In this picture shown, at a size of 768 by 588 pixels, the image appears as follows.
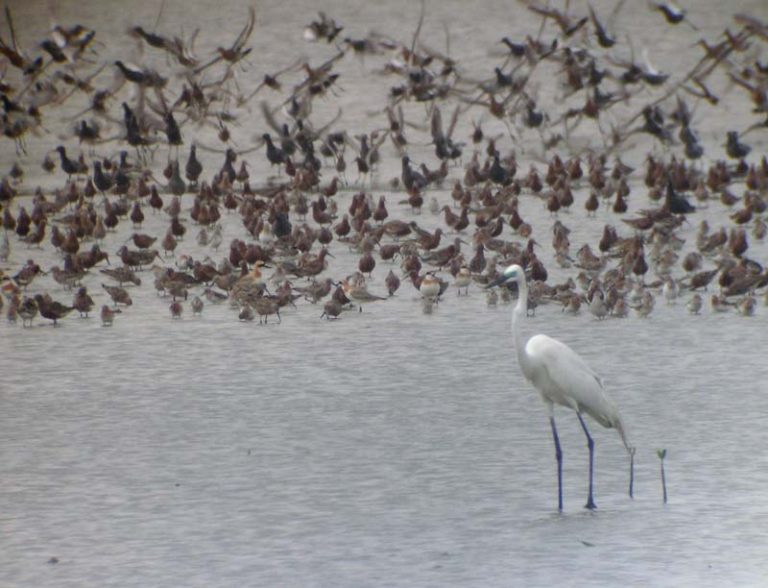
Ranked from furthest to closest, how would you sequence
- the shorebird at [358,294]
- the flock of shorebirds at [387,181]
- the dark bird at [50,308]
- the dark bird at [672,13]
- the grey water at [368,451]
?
the dark bird at [672,13]
the flock of shorebirds at [387,181]
the shorebird at [358,294]
the dark bird at [50,308]
the grey water at [368,451]

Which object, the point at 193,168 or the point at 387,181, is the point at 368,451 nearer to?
the point at 193,168

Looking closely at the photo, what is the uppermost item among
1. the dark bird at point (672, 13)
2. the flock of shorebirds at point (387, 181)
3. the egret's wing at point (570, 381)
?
the dark bird at point (672, 13)

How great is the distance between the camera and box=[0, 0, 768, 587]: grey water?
8.29 m

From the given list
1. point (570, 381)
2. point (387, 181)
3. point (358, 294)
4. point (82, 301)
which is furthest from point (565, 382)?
point (387, 181)

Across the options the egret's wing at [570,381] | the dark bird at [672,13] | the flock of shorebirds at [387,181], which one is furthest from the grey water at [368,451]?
the dark bird at [672,13]

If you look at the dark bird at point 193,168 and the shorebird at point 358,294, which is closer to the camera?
the shorebird at point 358,294

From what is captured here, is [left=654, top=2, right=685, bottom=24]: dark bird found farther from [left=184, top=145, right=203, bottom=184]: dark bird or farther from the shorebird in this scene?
the shorebird

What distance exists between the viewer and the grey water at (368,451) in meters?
8.29

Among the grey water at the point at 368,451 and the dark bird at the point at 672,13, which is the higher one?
the dark bird at the point at 672,13

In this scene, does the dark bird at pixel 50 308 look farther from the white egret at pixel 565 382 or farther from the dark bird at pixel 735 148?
the dark bird at pixel 735 148

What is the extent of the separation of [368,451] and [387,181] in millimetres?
11222

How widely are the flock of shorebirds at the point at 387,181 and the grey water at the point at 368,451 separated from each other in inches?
10.6

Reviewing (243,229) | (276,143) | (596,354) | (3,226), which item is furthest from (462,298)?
(276,143)

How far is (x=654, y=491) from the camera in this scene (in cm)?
925
